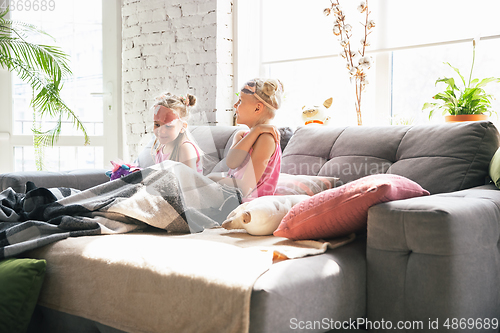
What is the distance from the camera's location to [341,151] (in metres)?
1.98

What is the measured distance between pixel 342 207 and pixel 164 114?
1.16 metres

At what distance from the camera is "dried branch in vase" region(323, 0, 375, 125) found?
8.54 feet

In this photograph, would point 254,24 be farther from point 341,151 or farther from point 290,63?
point 341,151

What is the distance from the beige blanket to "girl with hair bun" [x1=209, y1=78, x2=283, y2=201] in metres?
→ 0.44

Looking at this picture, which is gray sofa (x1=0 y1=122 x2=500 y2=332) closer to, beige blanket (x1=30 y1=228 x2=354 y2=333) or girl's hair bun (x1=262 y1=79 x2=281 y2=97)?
beige blanket (x1=30 y1=228 x2=354 y2=333)

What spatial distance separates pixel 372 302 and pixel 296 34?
2.42 m

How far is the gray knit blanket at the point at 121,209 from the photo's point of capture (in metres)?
1.33

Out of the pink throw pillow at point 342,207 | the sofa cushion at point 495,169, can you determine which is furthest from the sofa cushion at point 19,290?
the sofa cushion at point 495,169

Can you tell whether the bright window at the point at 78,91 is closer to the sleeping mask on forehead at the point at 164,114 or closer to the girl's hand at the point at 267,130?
the sleeping mask on forehead at the point at 164,114

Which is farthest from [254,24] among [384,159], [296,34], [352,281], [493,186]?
[352,281]

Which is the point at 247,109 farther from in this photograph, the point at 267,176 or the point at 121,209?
the point at 121,209

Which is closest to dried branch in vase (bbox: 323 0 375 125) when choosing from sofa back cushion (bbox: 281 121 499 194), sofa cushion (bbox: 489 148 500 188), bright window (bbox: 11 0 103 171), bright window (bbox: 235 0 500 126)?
bright window (bbox: 235 0 500 126)

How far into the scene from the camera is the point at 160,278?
1.04 meters

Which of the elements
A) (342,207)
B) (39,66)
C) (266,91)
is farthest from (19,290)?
(39,66)
